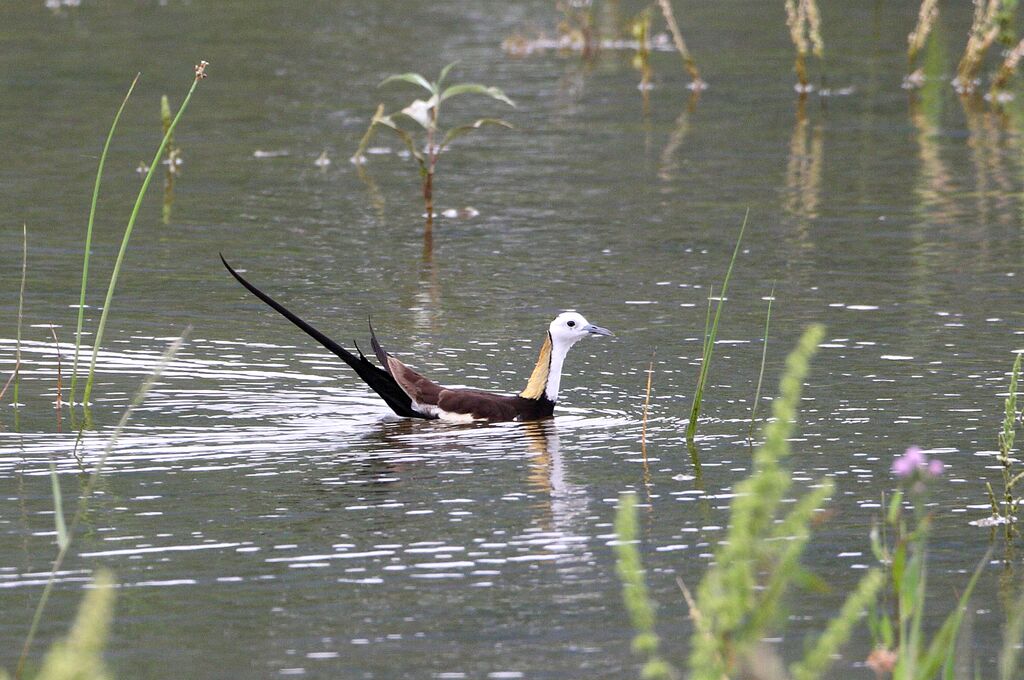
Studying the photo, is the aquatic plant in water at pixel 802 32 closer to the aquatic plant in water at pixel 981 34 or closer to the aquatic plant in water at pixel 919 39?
the aquatic plant in water at pixel 919 39

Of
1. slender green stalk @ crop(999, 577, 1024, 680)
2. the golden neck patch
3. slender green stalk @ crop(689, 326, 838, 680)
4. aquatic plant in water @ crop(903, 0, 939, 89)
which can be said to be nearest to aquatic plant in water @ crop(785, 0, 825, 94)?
aquatic plant in water @ crop(903, 0, 939, 89)

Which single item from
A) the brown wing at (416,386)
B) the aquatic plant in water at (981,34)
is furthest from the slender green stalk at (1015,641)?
the aquatic plant in water at (981,34)

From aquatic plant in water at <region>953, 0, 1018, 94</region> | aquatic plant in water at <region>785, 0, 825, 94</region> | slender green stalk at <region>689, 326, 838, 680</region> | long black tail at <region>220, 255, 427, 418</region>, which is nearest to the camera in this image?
slender green stalk at <region>689, 326, 838, 680</region>

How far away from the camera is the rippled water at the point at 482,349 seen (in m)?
6.53

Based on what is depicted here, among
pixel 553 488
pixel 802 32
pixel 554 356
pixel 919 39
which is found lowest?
pixel 553 488

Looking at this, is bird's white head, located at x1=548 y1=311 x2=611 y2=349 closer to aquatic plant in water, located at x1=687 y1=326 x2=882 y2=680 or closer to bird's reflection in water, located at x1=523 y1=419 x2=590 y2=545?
bird's reflection in water, located at x1=523 y1=419 x2=590 y2=545

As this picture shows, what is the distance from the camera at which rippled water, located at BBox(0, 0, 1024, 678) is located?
653 centimetres

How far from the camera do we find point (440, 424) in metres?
9.24

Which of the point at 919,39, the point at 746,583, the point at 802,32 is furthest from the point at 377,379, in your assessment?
the point at 919,39

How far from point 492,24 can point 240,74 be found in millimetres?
7789

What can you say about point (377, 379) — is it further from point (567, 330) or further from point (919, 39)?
point (919, 39)

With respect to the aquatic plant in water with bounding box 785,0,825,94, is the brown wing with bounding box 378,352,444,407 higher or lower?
lower

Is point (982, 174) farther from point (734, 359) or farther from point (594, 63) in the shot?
point (594, 63)

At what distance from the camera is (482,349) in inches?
429
